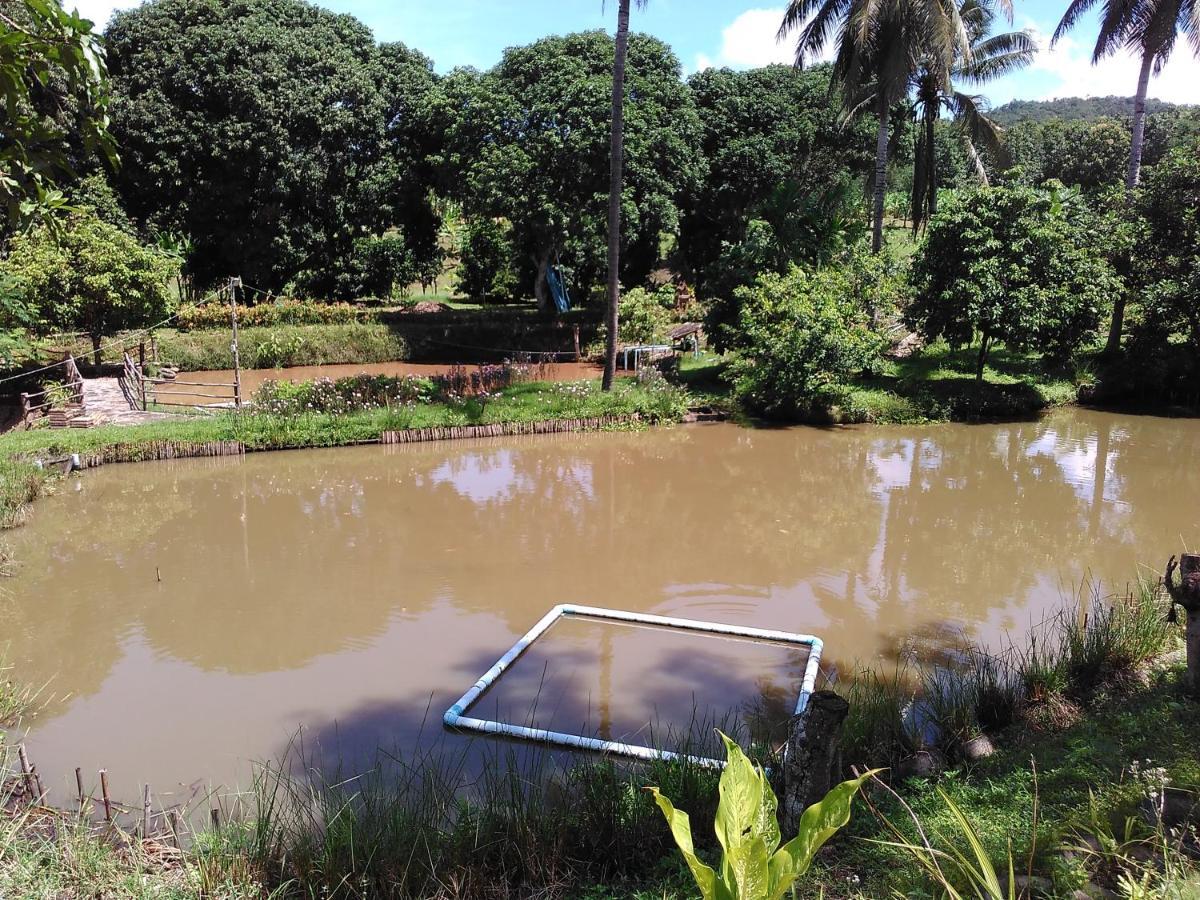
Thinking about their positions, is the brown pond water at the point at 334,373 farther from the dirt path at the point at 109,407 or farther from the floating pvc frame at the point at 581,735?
the floating pvc frame at the point at 581,735

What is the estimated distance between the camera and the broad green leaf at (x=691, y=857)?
216 cm

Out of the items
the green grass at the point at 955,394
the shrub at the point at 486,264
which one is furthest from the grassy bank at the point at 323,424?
the shrub at the point at 486,264

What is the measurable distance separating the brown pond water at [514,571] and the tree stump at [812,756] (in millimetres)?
1848

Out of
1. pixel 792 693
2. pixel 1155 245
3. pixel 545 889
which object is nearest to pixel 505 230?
pixel 1155 245

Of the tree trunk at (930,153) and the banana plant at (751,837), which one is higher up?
the tree trunk at (930,153)

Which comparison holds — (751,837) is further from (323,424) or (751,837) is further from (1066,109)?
(1066,109)

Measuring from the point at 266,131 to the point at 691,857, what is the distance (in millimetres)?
25565

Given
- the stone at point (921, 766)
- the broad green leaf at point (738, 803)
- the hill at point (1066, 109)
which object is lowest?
the stone at point (921, 766)

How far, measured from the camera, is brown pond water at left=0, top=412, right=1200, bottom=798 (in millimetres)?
6551

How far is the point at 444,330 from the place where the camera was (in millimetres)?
25719

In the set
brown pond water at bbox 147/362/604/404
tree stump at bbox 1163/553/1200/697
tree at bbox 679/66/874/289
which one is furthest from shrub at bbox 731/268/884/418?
tree stump at bbox 1163/553/1200/697

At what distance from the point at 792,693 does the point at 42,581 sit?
7975mm

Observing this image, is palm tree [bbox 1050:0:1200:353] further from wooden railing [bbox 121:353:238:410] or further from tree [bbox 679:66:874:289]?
wooden railing [bbox 121:353:238:410]

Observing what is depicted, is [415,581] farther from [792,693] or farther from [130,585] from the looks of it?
[792,693]
